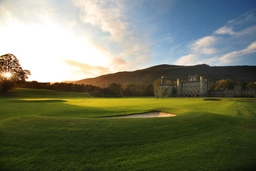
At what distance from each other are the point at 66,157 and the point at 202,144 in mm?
6647

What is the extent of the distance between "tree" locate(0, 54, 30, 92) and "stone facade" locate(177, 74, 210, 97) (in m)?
84.2

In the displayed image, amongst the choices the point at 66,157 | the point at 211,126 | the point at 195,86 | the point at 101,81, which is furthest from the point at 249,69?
the point at 66,157

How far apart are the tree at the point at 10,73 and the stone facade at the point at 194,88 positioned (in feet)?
276

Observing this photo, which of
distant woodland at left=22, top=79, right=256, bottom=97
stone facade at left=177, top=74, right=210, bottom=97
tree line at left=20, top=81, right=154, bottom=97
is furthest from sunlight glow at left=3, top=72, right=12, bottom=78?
stone facade at left=177, top=74, right=210, bottom=97

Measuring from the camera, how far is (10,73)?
58625mm

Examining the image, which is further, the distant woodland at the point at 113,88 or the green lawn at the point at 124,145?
the distant woodland at the point at 113,88

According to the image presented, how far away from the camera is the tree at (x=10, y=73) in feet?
188

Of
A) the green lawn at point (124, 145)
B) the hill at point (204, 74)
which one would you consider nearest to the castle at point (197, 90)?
the hill at point (204, 74)

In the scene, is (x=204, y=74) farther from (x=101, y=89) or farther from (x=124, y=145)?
(x=124, y=145)

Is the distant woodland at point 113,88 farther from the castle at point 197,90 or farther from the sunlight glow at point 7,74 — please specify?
the sunlight glow at point 7,74

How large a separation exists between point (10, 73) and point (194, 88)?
91873 mm

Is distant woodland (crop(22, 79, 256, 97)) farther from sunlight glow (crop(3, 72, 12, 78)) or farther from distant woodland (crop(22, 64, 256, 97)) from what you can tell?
sunlight glow (crop(3, 72, 12, 78))

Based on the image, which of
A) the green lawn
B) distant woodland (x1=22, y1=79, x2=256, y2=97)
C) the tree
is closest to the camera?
the green lawn

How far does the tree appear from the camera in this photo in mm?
57406
